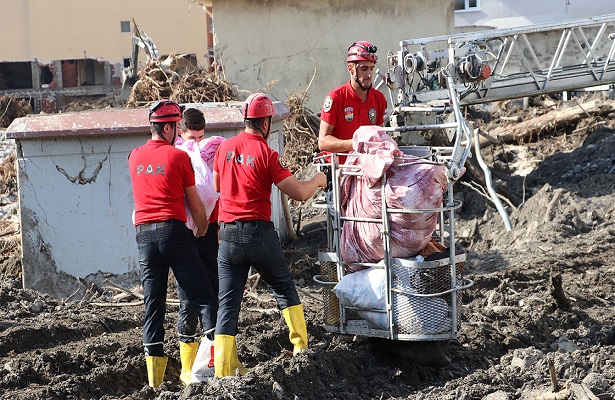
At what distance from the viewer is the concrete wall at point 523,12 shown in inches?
1134

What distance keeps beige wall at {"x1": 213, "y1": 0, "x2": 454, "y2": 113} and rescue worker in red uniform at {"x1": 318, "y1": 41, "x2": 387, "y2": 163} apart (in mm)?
9490

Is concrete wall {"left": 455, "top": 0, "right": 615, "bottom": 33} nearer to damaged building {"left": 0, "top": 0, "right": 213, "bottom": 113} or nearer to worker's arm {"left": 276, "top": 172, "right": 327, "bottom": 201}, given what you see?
damaged building {"left": 0, "top": 0, "right": 213, "bottom": 113}

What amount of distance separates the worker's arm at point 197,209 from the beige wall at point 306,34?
10.4m

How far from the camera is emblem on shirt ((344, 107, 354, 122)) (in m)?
7.57

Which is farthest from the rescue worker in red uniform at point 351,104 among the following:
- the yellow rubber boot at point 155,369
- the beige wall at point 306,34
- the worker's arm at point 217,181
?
the beige wall at point 306,34

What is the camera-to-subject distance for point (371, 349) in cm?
718

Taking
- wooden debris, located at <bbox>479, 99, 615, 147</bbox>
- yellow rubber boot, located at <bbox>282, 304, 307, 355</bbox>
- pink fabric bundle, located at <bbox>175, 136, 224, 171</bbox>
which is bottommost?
yellow rubber boot, located at <bbox>282, 304, 307, 355</bbox>

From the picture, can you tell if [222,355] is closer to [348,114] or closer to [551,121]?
[348,114]

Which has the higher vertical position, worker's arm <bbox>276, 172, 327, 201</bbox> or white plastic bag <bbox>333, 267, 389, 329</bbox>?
worker's arm <bbox>276, 172, 327, 201</bbox>

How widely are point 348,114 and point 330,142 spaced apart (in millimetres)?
325

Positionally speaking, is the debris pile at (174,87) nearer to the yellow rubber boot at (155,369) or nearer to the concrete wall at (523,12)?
the yellow rubber boot at (155,369)

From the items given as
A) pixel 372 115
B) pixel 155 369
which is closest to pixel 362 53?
pixel 372 115

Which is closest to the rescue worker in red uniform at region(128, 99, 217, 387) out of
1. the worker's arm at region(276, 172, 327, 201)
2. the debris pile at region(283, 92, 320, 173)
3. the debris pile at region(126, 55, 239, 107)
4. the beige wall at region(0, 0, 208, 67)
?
the worker's arm at region(276, 172, 327, 201)

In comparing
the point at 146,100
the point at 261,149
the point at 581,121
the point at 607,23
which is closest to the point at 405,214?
the point at 261,149
